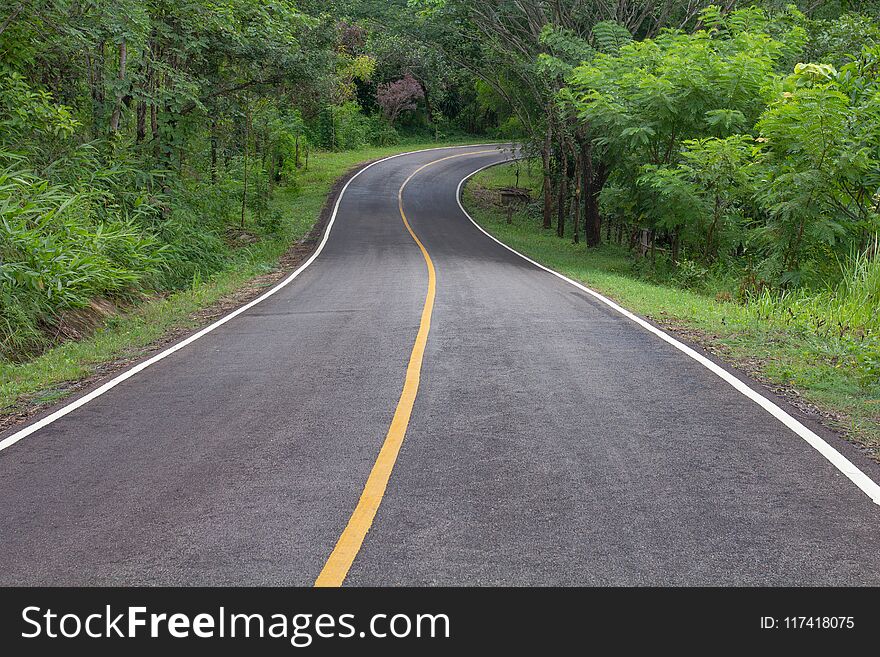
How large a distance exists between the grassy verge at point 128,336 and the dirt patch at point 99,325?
2cm

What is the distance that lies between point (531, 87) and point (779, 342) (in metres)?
23.2

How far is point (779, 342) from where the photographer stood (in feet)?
31.2

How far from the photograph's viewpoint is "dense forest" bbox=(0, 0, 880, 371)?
12.8 m

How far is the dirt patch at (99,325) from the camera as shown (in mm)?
7438

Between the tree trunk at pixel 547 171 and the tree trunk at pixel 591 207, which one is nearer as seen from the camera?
the tree trunk at pixel 591 207

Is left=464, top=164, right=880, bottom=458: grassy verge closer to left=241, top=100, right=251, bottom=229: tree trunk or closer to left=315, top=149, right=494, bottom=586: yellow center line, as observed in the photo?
left=315, top=149, right=494, bottom=586: yellow center line

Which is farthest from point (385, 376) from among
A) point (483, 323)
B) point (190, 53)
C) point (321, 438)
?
point (190, 53)

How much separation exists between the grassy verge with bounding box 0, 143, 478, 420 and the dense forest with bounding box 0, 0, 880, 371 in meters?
0.55

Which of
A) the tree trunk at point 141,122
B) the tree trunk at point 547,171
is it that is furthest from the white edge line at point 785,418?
the tree trunk at point 547,171

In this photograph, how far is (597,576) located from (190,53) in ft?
69.1

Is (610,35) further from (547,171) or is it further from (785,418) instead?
(785,418)

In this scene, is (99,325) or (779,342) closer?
(779,342)

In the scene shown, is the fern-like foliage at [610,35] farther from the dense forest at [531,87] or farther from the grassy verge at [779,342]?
the grassy verge at [779,342]

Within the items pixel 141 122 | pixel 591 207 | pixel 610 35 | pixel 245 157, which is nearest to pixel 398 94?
pixel 591 207
